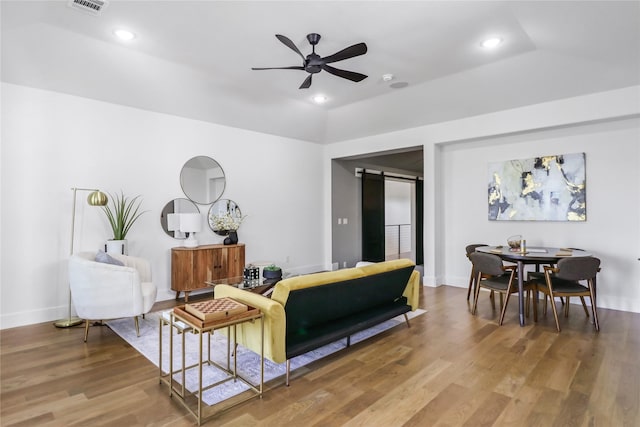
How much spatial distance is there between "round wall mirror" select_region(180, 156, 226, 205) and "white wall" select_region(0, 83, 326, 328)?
95 mm

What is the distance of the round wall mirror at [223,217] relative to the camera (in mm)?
5684

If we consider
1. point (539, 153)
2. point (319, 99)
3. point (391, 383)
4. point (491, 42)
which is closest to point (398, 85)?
point (319, 99)

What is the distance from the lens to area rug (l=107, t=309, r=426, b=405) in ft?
8.55

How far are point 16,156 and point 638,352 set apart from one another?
6641mm

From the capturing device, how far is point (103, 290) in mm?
3438

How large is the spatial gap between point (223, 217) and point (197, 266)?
1.04 meters

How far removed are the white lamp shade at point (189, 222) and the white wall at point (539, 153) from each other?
11.9 feet

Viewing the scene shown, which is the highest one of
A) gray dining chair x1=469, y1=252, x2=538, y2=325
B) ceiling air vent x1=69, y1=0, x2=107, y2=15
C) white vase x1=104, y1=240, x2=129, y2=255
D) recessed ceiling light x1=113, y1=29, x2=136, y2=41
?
recessed ceiling light x1=113, y1=29, x2=136, y2=41

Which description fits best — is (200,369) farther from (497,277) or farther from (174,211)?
(497,277)

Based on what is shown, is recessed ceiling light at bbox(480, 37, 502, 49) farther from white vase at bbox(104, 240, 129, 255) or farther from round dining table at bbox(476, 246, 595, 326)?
white vase at bbox(104, 240, 129, 255)

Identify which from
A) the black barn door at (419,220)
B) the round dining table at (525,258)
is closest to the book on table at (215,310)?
the round dining table at (525,258)

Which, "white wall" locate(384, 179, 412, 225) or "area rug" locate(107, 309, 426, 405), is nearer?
"area rug" locate(107, 309, 426, 405)

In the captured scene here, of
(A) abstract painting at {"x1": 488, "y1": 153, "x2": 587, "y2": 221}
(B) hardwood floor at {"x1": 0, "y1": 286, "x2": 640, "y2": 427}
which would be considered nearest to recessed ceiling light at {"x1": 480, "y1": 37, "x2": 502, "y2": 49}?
(A) abstract painting at {"x1": 488, "y1": 153, "x2": 587, "y2": 221}

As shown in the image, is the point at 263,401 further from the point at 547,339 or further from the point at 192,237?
the point at 192,237
